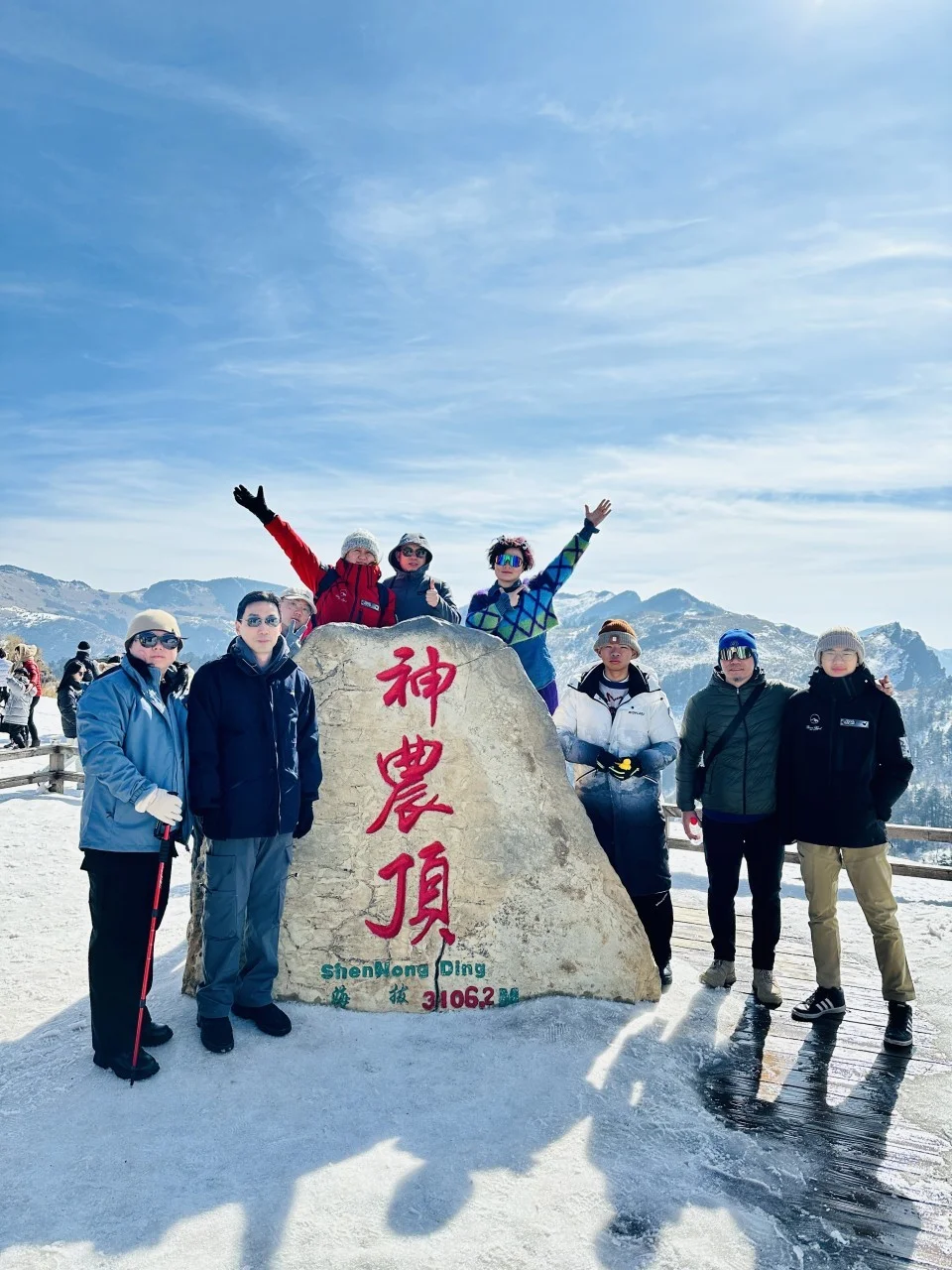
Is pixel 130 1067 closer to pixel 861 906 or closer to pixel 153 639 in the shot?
pixel 153 639

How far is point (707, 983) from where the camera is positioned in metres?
5.54

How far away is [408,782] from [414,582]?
1655 millimetres

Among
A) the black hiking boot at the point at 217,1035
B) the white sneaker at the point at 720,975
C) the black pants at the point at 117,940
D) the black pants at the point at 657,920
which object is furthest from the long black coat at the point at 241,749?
the white sneaker at the point at 720,975

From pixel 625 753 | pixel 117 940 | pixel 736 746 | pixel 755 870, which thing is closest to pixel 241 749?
pixel 117 940

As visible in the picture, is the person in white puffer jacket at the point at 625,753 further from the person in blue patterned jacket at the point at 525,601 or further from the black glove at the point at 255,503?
the black glove at the point at 255,503

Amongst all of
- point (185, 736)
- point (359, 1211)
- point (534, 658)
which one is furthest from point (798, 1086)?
point (185, 736)

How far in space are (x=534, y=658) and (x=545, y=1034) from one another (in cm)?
269

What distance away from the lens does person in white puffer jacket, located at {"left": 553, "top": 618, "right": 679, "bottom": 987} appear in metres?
5.32

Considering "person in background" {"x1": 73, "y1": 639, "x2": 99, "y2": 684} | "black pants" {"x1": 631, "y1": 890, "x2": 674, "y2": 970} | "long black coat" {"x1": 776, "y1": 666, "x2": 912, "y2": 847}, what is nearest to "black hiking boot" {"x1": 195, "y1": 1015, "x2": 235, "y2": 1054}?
"black pants" {"x1": 631, "y1": 890, "x2": 674, "y2": 970}

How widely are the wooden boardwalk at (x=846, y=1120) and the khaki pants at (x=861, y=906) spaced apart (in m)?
0.31

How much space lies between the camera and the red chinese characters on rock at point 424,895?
510 cm

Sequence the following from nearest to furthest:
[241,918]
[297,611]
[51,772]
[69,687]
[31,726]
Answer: [241,918]
[297,611]
[51,772]
[69,687]
[31,726]

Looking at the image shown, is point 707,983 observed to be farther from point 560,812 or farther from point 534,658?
point 534,658

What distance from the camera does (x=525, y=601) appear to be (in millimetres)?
6176
